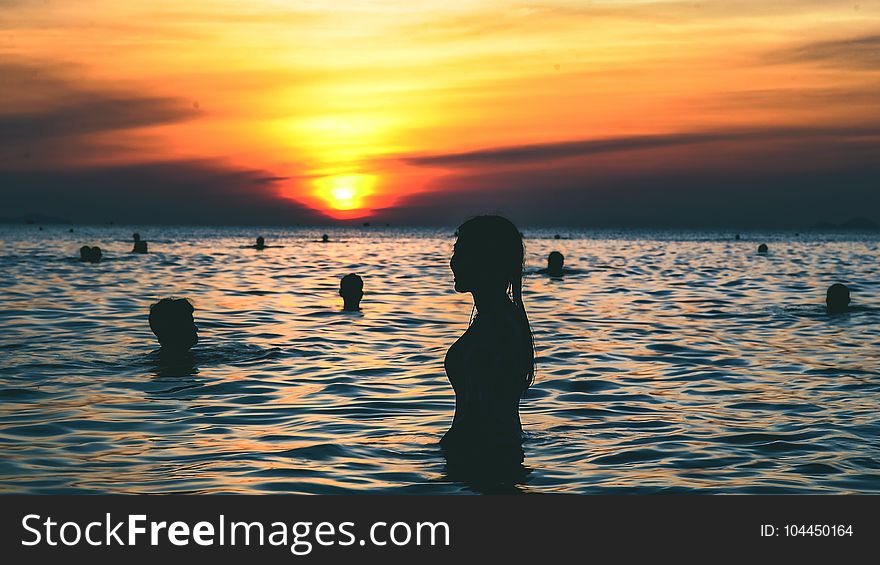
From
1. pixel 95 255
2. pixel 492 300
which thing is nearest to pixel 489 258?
pixel 492 300

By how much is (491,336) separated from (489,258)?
607 mm

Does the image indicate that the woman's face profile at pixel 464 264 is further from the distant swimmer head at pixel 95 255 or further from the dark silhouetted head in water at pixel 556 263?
the distant swimmer head at pixel 95 255

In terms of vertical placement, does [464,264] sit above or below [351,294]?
above

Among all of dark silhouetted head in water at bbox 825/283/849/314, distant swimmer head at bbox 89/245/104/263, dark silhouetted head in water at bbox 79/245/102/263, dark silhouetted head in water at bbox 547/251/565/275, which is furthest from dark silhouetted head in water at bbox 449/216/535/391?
distant swimmer head at bbox 89/245/104/263

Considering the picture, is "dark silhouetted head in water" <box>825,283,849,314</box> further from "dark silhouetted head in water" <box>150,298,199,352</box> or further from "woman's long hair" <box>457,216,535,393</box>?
"woman's long hair" <box>457,216,535,393</box>

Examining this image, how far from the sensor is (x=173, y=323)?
14664 mm

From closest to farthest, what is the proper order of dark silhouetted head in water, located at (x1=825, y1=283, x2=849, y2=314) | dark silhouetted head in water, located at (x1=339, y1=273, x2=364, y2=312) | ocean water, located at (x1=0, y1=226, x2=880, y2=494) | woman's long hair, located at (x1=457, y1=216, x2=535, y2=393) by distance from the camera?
woman's long hair, located at (x1=457, y1=216, x2=535, y2=393) < ocean water, located at (x1=0, y1=226, x2=880, y2=494) < dark silhouetted head in water, located at (x1=825, y1=283, x2=849, y2=314) < dark silhouetted head in water, located at (x1=339, y1=273, x2=364, y2=312)

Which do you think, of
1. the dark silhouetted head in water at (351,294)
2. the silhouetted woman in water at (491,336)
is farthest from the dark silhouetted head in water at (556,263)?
the silhouetted woman in water at (491,336)

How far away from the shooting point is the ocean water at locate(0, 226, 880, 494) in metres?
7.86

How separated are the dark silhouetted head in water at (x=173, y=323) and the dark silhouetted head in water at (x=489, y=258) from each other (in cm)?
872

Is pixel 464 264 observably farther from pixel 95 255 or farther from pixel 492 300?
pixel 95 255

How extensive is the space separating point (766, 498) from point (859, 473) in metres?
1.61

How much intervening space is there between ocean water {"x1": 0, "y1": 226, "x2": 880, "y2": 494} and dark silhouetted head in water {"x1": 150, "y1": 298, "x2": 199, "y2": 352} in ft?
1.10

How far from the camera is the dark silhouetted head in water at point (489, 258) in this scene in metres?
6.93
